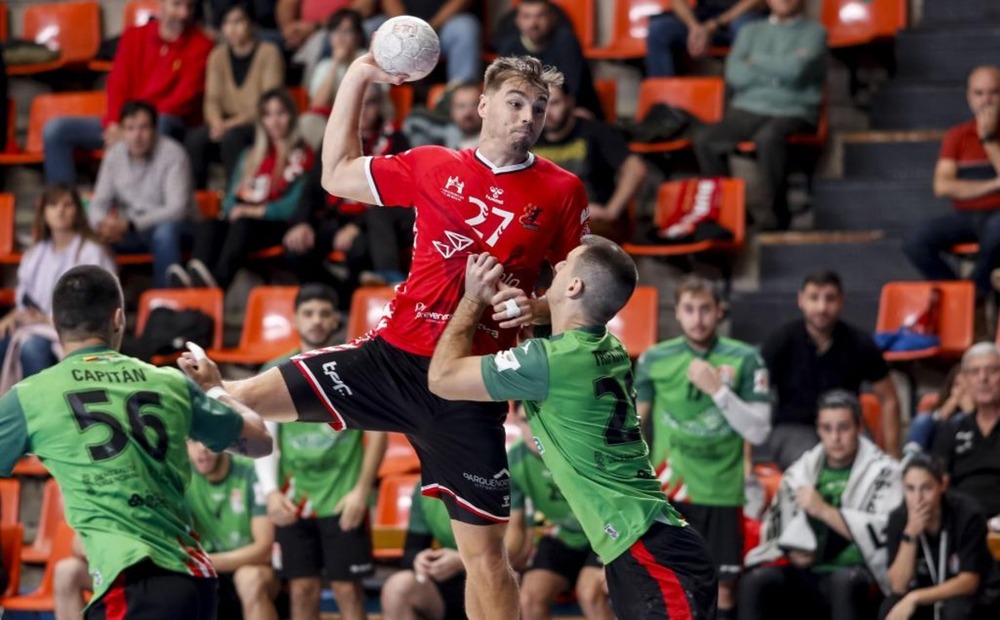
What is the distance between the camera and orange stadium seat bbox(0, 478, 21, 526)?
1046cm

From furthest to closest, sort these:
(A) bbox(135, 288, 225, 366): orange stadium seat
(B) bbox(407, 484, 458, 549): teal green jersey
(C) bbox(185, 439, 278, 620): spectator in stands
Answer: (A) bbox(135, 288, 225, 366): orange stadium seat → (C) bbox(185, 439, 278, 620): spectator in stands → (B) bbox(407, 484, 458, 549): teal green jersey

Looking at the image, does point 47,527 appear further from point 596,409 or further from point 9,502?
point 596,409

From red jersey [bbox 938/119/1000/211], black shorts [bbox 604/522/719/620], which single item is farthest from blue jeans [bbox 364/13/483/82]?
black shorts [bbox 604/522/719/620]

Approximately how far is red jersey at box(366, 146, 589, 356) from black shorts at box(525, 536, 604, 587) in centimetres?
262

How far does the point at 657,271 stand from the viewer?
11.3 metres

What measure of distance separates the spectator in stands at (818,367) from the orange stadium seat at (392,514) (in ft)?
6.83

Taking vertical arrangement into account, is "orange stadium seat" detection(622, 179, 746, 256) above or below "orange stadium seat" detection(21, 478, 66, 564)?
above

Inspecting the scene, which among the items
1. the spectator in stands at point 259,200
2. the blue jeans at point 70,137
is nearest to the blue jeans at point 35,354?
the spectator in stands at point 259,200

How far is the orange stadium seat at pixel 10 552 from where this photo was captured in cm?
991

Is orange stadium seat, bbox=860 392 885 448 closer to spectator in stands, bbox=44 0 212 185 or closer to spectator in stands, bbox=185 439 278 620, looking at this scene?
spectator in stands, bbox=185 439 278 620

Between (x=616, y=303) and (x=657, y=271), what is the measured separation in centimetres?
551

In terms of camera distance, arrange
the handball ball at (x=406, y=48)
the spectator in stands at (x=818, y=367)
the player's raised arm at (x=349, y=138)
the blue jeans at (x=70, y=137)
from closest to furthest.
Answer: the handball ball at (x=406, y=48) → the player's raised arm at (x=349, y=138) → the spectator in stands at (x=818, y=367) → the blue jeans at (x=70, y=137)

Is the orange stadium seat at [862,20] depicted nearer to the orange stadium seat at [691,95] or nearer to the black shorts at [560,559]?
the orange stadium seat at [691,95]

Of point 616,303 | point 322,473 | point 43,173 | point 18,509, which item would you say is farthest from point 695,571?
point 43,173
